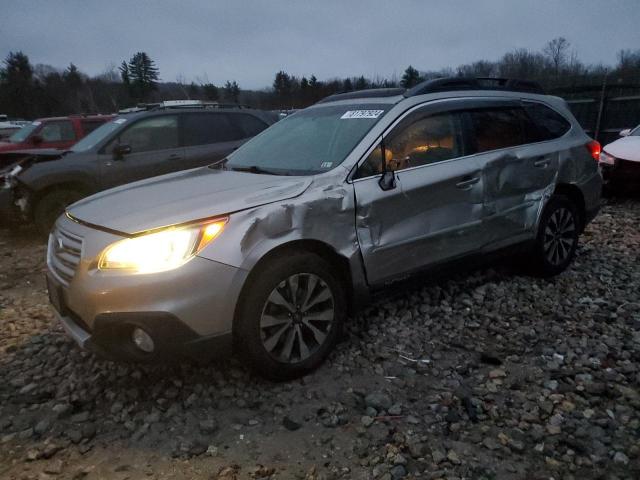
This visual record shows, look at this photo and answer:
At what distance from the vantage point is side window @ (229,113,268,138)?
25.2ft

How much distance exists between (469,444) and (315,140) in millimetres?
2199

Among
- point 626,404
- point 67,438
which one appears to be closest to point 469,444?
point 626,404

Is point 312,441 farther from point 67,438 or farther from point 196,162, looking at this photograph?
point 196,162

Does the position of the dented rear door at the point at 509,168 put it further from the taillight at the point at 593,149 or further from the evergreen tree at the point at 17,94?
the evergreen tree at the point at 17,94

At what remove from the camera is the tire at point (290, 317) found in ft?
8.79

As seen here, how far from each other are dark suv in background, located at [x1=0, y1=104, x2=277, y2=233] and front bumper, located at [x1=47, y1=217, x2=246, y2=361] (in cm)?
424

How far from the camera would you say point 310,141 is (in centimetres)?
358

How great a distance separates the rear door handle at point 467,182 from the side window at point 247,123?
4.73 metres

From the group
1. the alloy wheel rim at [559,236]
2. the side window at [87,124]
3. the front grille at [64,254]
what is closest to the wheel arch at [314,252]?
the front grille at [64,254]

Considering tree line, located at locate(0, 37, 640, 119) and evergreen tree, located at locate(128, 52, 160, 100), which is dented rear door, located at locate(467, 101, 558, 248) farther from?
evergreen tree, located at locate(128, 52, 160, 100)

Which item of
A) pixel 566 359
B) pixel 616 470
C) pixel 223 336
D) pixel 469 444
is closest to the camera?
pixel 616 470

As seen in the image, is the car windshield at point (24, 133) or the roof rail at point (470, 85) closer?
the roof rail at point (470, 85)

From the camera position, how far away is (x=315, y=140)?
3.55 m

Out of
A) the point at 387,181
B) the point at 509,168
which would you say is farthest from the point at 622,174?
the point at 387,181
